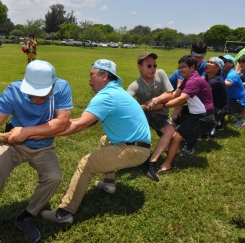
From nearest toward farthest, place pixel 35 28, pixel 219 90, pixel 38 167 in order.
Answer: pixel 38 167, pixel 219 90, pixel 35 28

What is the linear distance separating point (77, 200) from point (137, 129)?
1.09 meters

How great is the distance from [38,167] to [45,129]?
21.5 inches

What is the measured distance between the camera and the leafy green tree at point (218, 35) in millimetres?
105750

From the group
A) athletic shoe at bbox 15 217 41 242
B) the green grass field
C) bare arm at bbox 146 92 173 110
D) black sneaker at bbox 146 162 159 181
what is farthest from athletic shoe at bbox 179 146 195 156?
athletic shoe at bbox 15 217 41 242

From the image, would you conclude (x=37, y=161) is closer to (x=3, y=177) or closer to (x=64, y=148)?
(x=3, y=177)

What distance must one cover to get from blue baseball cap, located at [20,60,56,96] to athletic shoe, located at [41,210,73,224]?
57.1 inches

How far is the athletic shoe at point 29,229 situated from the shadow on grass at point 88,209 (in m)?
0.07

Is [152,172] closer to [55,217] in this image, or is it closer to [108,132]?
[108,132]

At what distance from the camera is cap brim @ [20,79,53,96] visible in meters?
2.73

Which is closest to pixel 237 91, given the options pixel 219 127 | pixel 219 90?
pixel 219 127

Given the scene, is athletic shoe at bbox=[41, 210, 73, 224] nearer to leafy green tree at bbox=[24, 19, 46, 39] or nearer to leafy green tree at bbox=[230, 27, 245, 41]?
leafy green tree at bbox=[24, 19, 46, 39]

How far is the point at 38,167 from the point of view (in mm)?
3193

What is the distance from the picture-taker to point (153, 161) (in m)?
4.57

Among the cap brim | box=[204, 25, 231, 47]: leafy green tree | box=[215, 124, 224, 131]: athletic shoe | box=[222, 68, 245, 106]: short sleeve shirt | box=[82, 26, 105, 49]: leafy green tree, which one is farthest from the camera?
box=[204, 25, 231, 47]: leafy green tree
